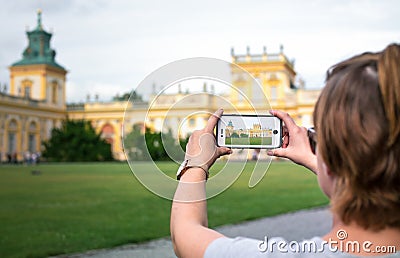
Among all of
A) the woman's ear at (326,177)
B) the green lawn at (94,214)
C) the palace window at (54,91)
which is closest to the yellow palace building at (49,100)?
the palace window at (54,91)

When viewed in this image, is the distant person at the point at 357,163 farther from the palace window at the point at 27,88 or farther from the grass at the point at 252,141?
the palace window at the point at 27,88

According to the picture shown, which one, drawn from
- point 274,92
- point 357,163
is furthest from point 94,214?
point 274,92

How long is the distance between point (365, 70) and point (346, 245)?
0.26m

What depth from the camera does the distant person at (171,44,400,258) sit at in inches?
30.1

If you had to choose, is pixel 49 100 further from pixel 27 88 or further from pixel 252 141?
pixel 252 141

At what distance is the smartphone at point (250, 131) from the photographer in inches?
44.2

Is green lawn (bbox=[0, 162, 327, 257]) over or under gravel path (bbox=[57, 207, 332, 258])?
over

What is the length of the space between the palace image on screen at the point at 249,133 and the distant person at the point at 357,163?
0.93ft

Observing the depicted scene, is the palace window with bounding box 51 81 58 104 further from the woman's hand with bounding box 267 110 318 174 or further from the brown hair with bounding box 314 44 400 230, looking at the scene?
the brown hair with bounding box 314 44 400 230

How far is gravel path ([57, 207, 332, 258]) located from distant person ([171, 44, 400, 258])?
422cm

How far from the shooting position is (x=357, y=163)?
30.4 inches

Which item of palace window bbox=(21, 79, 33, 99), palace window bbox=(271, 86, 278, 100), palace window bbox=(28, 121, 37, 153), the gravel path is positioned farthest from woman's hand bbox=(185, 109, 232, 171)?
palace window bbox=(21, 79, 33, 99)

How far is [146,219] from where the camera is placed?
8117 mm

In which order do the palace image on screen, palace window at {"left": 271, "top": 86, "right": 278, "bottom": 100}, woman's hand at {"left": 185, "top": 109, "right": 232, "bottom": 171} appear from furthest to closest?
palace window at {"left": 271, "top": 86, "right": 278, "bottom": 100}
the palace image on screen
woman's hand at {"left": 185, "top": 109, "right": 232, "bottom": 171}
